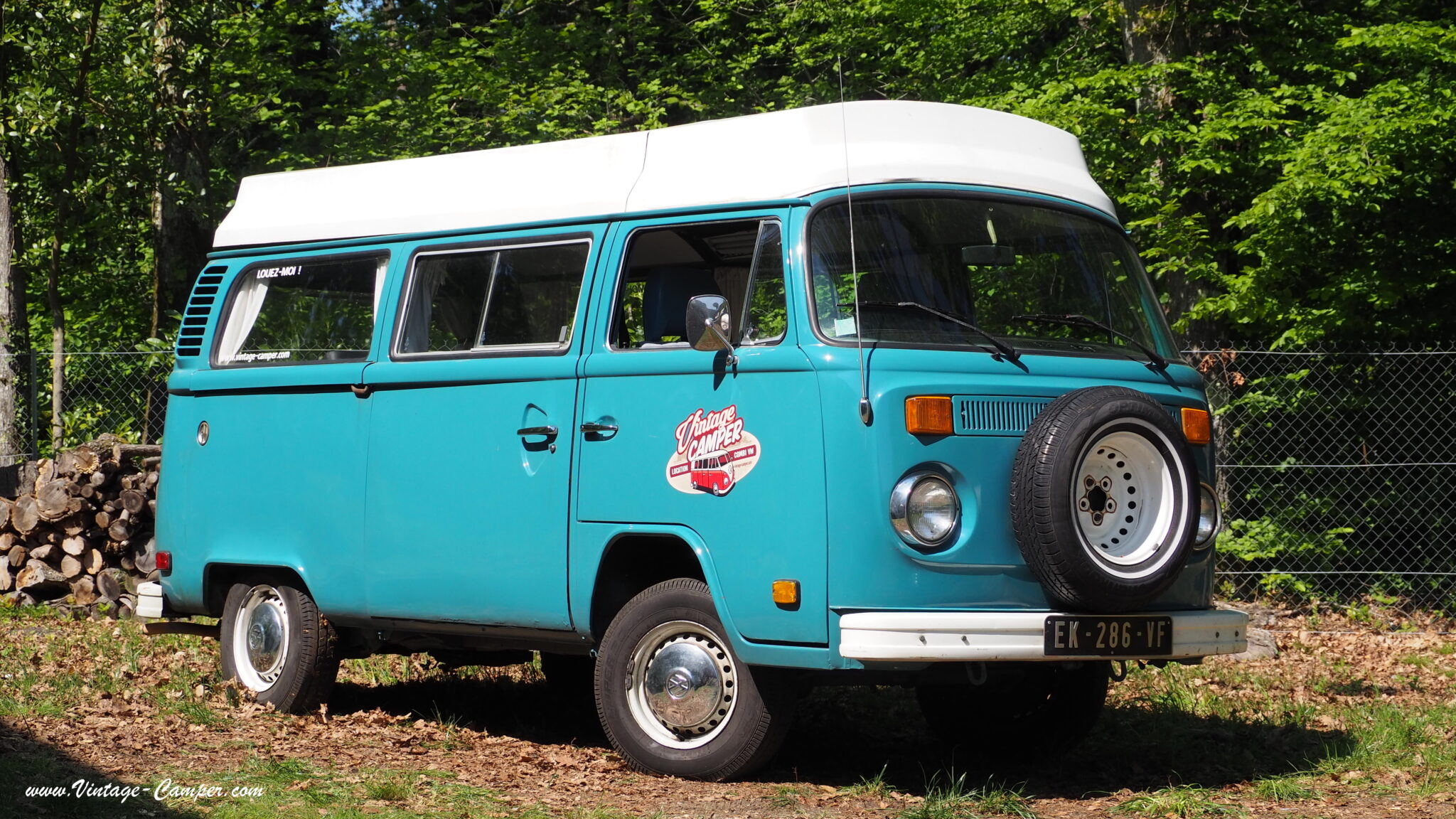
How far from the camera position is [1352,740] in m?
A: 7.23

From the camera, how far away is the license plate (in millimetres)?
5395

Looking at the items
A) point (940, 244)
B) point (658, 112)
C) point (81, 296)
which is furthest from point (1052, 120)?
point (81, 296)

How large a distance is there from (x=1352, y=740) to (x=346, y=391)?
5.08 meters

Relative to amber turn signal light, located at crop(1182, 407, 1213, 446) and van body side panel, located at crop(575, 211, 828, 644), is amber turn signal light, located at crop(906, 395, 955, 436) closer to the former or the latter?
van body side panel, located at crop(575, 211, 828, 644)

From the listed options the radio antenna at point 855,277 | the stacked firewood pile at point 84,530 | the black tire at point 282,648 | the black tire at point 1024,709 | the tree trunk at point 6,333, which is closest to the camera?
the radio antenna at point 855,277

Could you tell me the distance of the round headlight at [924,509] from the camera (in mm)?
5391

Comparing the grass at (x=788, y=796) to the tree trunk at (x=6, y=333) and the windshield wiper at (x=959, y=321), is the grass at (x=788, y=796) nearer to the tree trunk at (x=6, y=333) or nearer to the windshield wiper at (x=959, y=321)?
the windshield wiper at (x=959, y=321)

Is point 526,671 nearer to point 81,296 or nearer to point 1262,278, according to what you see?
point 1262,278

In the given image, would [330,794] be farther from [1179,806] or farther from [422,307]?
[1179,806]

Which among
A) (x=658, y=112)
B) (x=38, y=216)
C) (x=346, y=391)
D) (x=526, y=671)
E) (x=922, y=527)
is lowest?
(x=526, y=671)

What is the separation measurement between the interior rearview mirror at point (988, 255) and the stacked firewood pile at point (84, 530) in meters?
8.08

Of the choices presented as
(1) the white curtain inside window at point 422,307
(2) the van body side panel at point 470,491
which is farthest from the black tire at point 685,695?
(1) the white curtain inside window at point 422,307

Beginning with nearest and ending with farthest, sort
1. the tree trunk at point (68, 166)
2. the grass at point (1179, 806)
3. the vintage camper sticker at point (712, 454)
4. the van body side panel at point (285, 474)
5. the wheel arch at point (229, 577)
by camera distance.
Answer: the grass at point (1179, 806) → the vintage camper sticker at point (712, 454) → the van body side panel at point (285, 474) → the wheel arch at point (229, 577) → the tree trunk at point (68, 166)

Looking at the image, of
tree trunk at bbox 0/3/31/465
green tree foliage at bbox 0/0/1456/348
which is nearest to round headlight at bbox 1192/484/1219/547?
green tree foliage at bbox 0/0/1456/348
